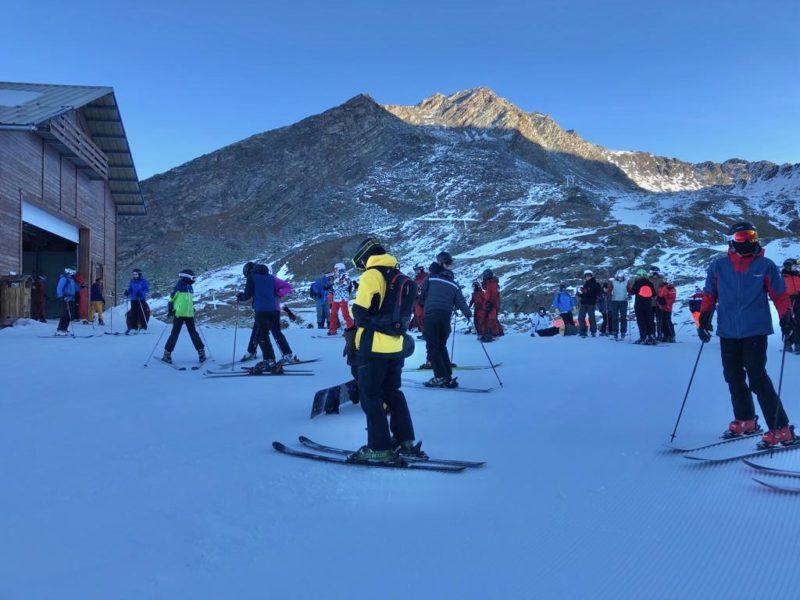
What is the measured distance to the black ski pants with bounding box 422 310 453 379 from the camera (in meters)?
8.50

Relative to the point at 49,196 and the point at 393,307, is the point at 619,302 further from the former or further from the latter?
the point at 49,196

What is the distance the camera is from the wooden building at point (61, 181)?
18.7m

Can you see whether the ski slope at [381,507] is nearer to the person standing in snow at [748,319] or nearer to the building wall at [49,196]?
the person standing in snow at [748,319]

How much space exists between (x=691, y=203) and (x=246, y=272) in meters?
74.4

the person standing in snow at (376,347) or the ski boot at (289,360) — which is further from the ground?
the person standing in snow at (376,347)

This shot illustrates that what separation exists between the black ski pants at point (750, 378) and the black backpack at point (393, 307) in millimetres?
2591

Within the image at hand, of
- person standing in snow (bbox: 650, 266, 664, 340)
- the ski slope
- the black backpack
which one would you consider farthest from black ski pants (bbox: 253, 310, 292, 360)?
person standing in snow (bbox: 650, 266, 664, 340)

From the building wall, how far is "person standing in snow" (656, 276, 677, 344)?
17.7m

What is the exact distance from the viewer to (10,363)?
10.1m

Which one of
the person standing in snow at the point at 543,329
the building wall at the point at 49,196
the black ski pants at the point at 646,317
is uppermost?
the building wall at the point at 49,196

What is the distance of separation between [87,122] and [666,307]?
23.7 meters

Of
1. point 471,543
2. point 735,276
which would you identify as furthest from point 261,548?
point 735,276

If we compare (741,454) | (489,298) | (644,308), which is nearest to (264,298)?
(741,454)

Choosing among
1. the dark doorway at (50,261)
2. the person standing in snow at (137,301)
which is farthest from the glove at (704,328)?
the dark doorway at (50,261)
